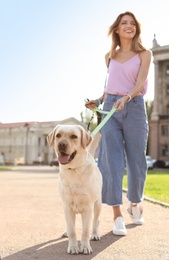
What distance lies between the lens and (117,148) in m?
6.32

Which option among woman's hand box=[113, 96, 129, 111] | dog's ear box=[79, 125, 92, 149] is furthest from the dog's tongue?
woman's hand box=[113, 96, 129, 111]

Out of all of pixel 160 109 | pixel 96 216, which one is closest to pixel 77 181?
pixel 96 216

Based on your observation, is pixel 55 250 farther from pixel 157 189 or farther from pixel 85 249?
pixel 157 189

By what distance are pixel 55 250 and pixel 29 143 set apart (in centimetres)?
10247

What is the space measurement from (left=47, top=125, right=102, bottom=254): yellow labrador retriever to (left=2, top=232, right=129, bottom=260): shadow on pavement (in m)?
0.13

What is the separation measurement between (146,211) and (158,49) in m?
73.8

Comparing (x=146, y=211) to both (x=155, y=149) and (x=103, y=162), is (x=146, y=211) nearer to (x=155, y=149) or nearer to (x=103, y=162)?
(x=103, y=162)

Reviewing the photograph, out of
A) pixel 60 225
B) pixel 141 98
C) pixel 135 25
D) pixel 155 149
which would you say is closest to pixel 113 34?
pixel 135 25

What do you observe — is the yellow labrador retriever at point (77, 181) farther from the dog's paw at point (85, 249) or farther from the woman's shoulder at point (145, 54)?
the woman's shoulder at point (145, 54)

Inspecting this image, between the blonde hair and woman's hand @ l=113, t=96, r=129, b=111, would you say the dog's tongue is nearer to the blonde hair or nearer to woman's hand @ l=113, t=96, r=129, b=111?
woman's hand @ l=113, t=96, r=129, b=111

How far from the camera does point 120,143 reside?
636 centimetres

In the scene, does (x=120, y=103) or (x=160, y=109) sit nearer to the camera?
(x=120, y=103)

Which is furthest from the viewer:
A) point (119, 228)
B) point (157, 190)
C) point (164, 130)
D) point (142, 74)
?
point (164, 130)

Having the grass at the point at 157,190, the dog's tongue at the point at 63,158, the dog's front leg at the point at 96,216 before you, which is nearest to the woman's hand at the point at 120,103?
the dog's front leg at the point at 96,216
